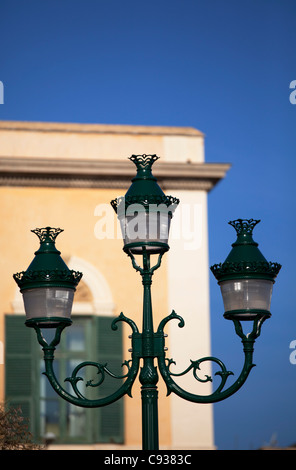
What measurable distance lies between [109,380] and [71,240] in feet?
6.71

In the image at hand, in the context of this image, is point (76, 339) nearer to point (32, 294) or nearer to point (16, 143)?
point (16, 143)

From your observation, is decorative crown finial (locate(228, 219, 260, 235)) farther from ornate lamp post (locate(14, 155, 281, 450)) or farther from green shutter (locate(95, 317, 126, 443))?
green shutter (locate(95, 317, 126, 443))

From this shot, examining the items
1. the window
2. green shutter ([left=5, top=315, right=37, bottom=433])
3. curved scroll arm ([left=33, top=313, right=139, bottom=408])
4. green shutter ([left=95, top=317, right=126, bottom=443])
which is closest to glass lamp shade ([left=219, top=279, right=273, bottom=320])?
curved scroll arm ([left=33, top=313, right=139, bottom=408])

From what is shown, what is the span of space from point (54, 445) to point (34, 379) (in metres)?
0.92

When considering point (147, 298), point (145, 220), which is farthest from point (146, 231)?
point (147, 298)

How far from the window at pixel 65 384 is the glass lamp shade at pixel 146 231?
297 inches

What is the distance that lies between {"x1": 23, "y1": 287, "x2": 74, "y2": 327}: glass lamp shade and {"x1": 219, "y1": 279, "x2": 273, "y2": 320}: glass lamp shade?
1.08 metres

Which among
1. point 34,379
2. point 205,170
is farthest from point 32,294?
point 205,170

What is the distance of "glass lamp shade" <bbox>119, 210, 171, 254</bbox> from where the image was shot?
6.82 meters

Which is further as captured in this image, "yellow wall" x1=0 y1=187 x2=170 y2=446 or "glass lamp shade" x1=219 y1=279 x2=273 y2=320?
"yellow wall" x1=0 y1=187 x2=170 y2=446
